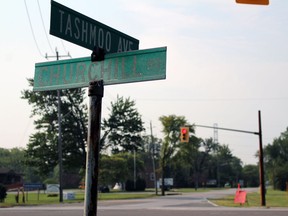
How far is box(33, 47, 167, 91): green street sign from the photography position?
4703 mm

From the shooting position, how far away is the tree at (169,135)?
213 feet

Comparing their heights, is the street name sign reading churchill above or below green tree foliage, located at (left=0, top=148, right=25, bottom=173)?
below

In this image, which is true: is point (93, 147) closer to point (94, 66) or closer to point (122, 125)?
point (94, 66)

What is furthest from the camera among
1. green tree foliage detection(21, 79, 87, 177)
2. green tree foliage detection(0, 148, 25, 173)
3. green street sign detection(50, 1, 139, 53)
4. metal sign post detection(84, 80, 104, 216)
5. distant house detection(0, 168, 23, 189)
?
green tree foliage detection(0, 148, 25, 173)

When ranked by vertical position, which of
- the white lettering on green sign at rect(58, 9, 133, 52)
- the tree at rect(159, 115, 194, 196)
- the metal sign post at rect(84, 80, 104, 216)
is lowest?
the metal sign post at rect(84, 80, 104, 216)

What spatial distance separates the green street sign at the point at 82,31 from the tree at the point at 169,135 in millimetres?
59949

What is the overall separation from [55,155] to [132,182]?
A: 96.4 feet

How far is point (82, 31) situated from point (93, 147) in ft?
3.63

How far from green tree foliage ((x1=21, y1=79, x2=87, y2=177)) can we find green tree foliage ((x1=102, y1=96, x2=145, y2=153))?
359 cm

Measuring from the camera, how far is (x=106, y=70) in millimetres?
4871

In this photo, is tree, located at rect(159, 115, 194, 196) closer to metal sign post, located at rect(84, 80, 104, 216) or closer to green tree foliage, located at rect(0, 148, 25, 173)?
metal sign post, located at rect(84, 80, 104, 216)

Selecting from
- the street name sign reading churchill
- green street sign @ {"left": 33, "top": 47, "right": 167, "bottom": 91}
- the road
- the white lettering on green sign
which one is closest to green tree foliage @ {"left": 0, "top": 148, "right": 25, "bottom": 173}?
the road

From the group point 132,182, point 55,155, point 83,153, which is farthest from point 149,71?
point 132,182
